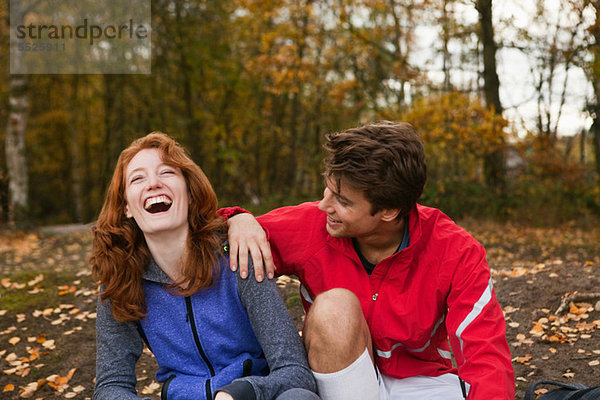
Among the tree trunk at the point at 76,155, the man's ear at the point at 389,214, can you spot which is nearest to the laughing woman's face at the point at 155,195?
the man's ear at the point at 389,214

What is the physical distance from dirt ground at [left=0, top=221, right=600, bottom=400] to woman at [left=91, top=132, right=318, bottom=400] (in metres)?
1.75

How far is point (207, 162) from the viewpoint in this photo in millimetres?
16797

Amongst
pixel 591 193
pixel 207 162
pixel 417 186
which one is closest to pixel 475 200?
pixel 591 193

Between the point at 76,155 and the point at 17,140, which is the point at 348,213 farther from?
the point at 76,155

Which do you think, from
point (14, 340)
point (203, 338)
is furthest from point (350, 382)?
point (14, 340)

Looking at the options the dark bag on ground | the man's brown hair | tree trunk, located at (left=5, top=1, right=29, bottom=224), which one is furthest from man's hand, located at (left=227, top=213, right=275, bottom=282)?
tree trunk, located at (left=5, top=1, right=29, bottom=224)

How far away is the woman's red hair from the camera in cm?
241

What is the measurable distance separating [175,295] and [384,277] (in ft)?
2.91

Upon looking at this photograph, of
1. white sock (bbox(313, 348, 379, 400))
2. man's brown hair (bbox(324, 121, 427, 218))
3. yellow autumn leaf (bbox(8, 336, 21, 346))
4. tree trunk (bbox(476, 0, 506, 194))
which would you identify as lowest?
yellow autumn leaf (bbox(8, 336, 21, 346))

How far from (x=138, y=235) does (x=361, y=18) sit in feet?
47.0

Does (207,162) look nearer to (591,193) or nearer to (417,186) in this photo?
(591,193)

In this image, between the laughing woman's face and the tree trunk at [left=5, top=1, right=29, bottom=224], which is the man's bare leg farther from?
the tree trunk at [left=5, top=1, right=29, bottom=224]

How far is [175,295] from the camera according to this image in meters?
2.46

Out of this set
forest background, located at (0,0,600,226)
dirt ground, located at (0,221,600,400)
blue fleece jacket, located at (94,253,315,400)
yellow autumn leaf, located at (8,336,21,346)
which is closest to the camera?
blue fleece jacket, located at (94,253,315,400)
